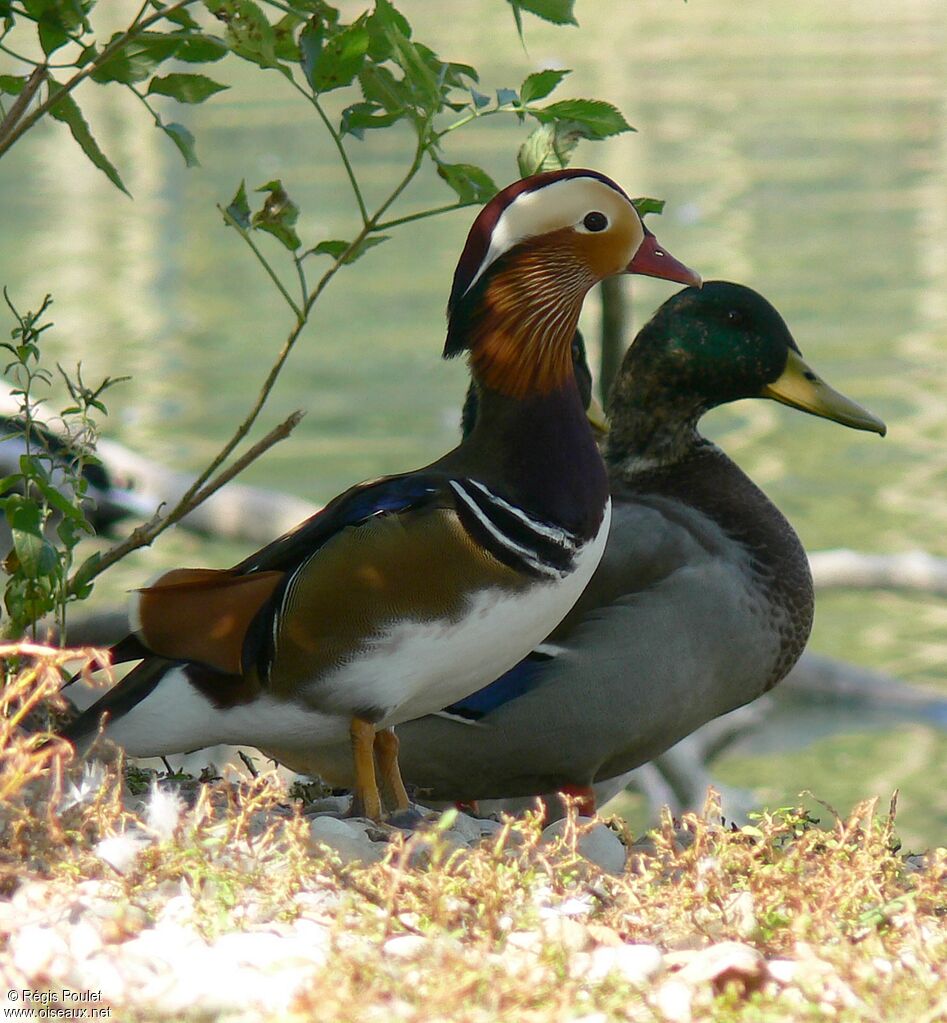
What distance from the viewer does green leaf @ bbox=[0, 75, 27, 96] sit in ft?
11.7

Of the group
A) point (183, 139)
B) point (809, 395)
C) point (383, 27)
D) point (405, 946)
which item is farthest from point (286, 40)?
point (405, 946)

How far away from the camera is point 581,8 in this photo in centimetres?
4019

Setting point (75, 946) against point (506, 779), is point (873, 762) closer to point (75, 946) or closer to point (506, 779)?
point (506, 779)

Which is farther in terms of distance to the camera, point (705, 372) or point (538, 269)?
point (705, 372)

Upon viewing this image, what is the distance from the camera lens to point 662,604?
4078 mm

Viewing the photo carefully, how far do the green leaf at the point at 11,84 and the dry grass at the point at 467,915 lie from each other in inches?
54.5

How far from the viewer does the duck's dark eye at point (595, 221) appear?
3307mm

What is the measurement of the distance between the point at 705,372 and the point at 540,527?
4.88ft

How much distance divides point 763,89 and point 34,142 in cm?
1304

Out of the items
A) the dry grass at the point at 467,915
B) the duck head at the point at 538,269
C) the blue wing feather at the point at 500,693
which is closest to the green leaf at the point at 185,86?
the duck head at the point at 538,269

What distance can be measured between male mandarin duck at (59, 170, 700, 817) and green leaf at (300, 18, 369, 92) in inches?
14.7

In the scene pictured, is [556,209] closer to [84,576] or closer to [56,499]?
[56,499]

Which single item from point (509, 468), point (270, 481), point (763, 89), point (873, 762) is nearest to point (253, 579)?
point (509, 468)

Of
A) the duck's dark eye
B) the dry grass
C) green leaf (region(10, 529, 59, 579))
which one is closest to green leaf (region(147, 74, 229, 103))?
the duck's dark eye
